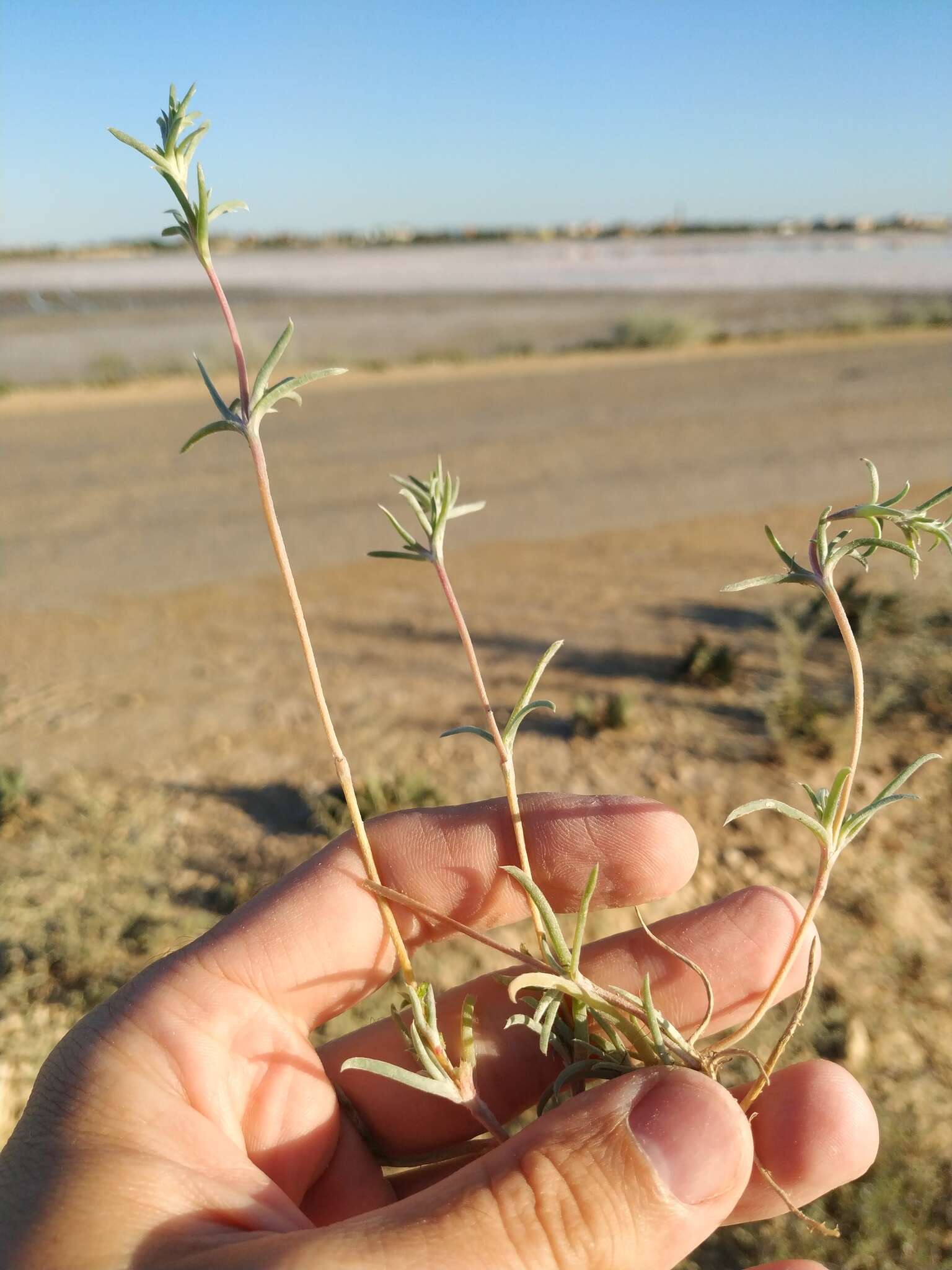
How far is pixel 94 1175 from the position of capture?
58.9 inches

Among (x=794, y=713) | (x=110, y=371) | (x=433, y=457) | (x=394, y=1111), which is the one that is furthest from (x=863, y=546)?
(x=110, y=371)

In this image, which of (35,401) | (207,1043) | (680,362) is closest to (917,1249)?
(207,1043)

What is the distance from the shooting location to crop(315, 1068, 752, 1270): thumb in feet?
4.56

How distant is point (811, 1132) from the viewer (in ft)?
6.24

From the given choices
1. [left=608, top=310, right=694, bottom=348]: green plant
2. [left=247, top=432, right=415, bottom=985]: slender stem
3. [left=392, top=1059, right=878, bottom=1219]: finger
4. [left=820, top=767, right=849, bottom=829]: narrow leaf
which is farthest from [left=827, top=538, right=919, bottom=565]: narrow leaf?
[left=608, top=310, right=694, bottom=348]: green plant

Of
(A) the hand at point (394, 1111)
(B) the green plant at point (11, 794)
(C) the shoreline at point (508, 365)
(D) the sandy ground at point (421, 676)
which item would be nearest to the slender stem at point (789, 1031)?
(A) the hand at point (394, 1111)

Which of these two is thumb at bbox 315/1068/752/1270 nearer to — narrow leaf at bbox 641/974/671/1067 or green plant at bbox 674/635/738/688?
narrow leaf at bbox 641/974/671/1067

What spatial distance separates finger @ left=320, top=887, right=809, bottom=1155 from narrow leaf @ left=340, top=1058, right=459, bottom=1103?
2.14ft

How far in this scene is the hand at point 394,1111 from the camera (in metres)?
1.42

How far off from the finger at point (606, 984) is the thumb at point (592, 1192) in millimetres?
664

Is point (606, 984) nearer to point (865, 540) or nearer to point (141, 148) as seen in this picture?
point (865, 540)

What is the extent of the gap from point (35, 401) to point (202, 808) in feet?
44.6

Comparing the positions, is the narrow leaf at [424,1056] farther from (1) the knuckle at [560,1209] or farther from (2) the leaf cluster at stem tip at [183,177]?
(2) the leaf cluster at stem tip at [183,177]

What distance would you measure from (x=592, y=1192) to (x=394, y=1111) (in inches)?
38.0
